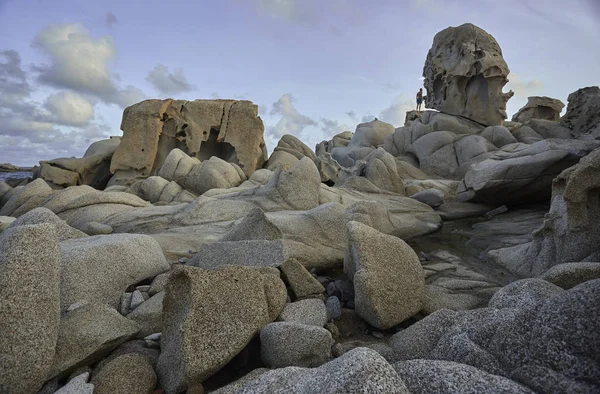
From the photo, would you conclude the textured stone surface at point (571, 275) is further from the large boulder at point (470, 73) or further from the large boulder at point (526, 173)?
the large boulder at point (470, 73)

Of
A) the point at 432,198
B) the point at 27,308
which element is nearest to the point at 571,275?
the point at 27,308

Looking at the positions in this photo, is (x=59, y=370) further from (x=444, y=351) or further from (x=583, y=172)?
(x=583, y=172)

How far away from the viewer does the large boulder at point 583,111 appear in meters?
15.9

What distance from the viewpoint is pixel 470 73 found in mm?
20031

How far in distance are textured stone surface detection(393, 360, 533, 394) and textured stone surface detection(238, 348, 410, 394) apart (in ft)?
0.73

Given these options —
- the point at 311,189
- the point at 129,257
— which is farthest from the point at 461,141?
the point at 129,257

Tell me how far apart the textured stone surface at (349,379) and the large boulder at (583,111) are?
60.1ft

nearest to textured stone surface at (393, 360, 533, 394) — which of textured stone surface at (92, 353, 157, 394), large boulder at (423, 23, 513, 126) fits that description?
textured stone surface at (92, 353, 157, 394)

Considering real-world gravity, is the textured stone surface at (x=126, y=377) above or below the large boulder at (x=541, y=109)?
below

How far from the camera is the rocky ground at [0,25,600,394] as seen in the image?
7.43 feet

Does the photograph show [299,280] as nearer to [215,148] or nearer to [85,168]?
[215,148]

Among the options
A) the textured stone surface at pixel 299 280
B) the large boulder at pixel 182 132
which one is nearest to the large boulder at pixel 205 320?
the textured stone surface at pixel 299 280

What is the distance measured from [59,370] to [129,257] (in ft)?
6.36

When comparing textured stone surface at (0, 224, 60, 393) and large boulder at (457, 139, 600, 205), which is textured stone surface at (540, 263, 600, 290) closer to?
textured stone surface at (0, 224, 60, 393)
